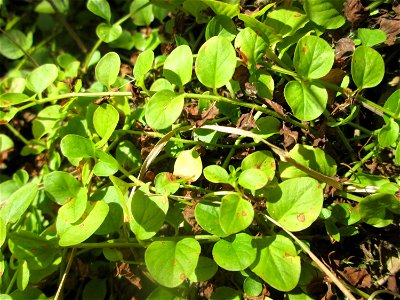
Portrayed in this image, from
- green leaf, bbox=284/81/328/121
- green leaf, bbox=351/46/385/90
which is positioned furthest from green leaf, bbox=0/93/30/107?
green leaf, bbox=351/46/385/90

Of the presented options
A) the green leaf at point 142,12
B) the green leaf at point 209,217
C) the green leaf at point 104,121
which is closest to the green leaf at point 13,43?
the green leaf at point 142,12

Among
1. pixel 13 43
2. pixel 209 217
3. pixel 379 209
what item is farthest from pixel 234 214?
pixel 13 43

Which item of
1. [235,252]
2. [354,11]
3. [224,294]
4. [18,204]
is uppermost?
[354,11]

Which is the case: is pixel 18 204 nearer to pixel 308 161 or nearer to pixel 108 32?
pixel 108 32

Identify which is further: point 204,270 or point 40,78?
point 40,78

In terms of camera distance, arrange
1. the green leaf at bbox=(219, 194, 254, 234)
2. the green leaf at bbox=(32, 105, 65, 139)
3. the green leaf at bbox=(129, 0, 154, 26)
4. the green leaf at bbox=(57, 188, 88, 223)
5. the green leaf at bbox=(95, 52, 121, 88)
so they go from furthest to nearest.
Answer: the green leaf at bbox=(129, 0, 154, 26) → the green leaf at bbox=(32, 105, 65, 139) → the green leaf at bbox=(95, 52, 121, 88) → the green leaf at bbox=(57, 188, 88, 223) → the green leaf at bbox=(219, 194, 254, 234)

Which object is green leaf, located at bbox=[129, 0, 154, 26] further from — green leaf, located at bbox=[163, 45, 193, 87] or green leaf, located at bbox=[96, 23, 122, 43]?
green leaf, located at bbox=[163, 45, 193, 87]

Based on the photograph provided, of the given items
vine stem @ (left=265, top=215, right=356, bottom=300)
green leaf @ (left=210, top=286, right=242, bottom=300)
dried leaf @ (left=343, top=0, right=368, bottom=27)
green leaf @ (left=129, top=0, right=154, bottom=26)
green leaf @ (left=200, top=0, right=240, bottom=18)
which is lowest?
green leaf @ (left=210, top=286, right=242, bottom=300)

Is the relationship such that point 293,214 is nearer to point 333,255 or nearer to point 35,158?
point 333,255
